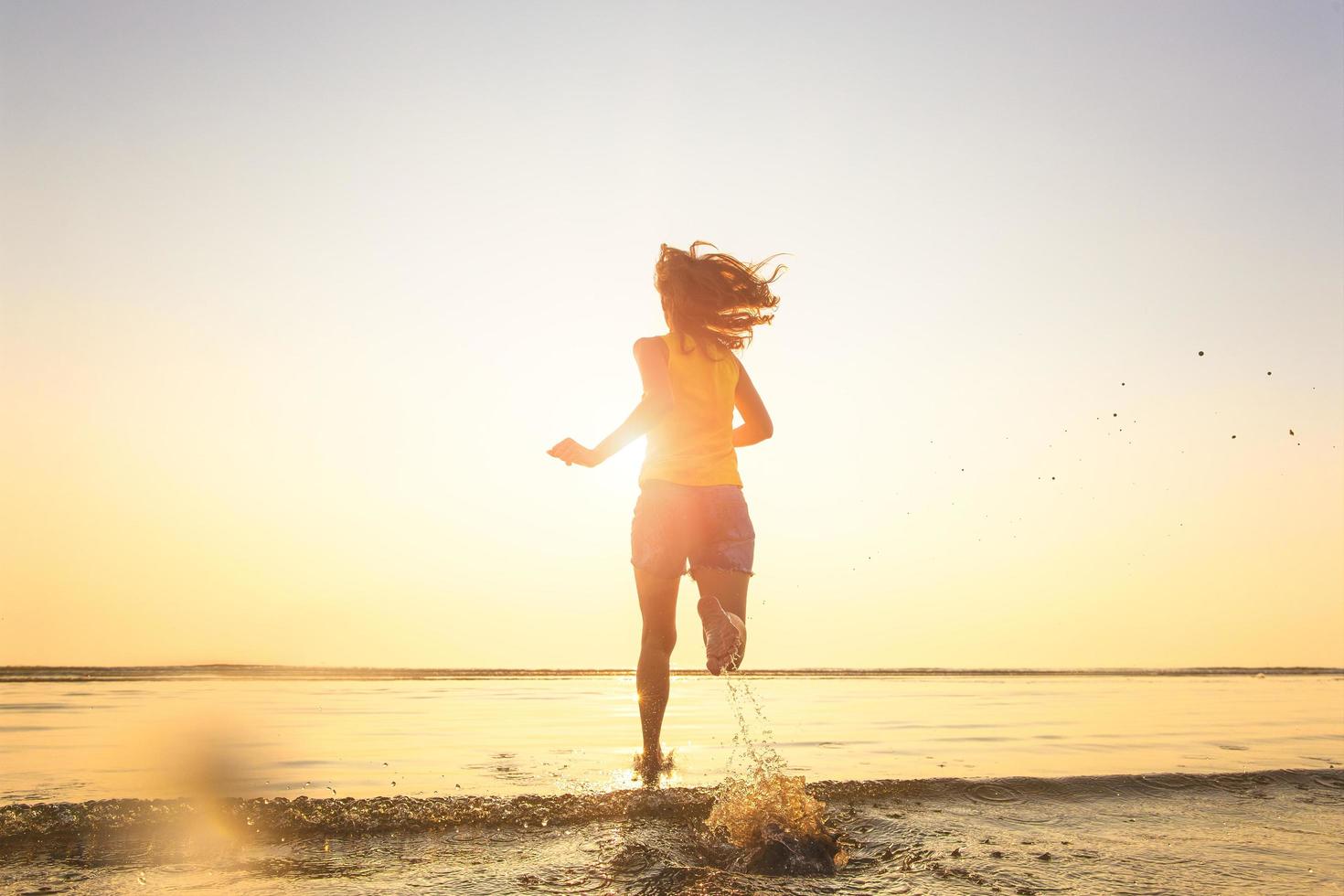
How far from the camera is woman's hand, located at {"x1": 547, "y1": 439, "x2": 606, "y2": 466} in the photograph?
4.69 meters

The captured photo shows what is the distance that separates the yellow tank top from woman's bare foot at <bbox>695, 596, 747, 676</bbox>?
716 mm

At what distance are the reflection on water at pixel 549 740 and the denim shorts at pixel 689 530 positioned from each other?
1.08 meters

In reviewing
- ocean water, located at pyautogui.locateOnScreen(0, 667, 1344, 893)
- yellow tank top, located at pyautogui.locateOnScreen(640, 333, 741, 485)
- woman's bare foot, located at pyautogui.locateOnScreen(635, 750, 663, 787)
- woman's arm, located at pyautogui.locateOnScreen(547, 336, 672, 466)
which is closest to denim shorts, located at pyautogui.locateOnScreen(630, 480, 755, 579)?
yellow tank top, located at pyautogui.locateOnScreen(640, 333, 741, 485)

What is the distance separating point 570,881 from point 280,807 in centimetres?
148

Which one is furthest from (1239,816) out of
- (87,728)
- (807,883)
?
(87,728)

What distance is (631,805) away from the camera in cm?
406

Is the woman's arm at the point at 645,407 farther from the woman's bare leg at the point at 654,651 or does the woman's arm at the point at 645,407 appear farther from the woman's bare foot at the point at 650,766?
the woman's bare foot at the point at 650,766

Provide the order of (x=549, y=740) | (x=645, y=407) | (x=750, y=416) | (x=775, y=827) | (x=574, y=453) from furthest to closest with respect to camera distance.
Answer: (x=549, y=740) → (x=750, y=416) → (x=645, y=407) → (x=574, y=453) → (x=775, y=827)

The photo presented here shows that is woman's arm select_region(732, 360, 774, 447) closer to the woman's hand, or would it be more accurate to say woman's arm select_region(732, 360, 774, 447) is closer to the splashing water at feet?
the woman's hand

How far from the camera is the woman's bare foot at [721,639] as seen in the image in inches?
175

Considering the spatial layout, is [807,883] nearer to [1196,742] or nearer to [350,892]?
[350,892]

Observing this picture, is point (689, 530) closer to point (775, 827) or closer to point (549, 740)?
point (775, 827)

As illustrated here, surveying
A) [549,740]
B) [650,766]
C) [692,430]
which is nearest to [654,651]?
[650,766]

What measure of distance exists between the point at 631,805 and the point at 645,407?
1.89 meters
